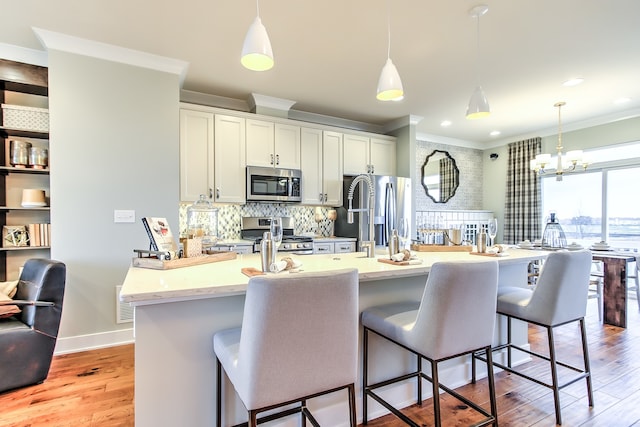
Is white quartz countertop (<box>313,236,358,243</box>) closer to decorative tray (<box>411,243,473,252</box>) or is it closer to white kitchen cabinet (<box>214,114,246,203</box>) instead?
white kitchen cabinet (<box>214,114,246,203</box>)

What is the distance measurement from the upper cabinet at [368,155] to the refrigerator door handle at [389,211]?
480 millimetres

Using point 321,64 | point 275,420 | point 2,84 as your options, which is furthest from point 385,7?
point 2,84

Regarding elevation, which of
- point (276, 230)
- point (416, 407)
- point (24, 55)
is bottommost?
point (416, 407)

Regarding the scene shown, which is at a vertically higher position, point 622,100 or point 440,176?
point 622,100

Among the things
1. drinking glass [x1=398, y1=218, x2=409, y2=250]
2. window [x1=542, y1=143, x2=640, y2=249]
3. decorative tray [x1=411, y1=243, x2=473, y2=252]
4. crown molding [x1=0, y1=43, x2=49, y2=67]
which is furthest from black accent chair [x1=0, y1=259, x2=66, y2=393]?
window [x1=542, y1=143, x2=640, y2=249]

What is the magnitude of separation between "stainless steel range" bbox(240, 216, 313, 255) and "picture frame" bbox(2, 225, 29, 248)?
1.99 m

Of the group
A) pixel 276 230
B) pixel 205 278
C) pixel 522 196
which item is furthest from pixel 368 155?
pixel 205 278

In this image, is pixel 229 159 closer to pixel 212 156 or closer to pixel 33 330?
pixel 212 156

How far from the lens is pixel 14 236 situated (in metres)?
2.72

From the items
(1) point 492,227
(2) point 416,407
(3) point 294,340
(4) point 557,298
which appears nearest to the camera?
(3) point 294,340

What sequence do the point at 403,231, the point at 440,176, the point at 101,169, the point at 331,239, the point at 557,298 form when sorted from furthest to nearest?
the point at 440,176
the point at 331,239
the point at 101,169
the point at 403,231
the point at 557,298

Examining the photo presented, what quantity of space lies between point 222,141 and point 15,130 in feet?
5.68

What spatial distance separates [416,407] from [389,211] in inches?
110

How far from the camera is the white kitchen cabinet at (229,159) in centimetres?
362
